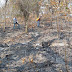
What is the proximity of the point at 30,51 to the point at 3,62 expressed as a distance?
166cm

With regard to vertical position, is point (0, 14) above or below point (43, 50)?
above

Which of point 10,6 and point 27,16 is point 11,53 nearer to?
point 27,16

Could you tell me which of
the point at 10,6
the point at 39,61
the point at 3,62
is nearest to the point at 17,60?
the point at 3,62

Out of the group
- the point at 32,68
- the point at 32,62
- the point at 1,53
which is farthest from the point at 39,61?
the point at 1,53

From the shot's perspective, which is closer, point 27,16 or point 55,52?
point 55,52

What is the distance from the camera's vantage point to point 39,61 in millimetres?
5340

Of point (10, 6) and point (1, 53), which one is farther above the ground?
point (10, 6)

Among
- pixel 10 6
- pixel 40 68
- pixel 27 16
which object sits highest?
pixel 10 6

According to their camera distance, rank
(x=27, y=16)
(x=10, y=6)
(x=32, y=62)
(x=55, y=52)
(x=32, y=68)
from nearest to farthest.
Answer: (x=32, y=68) → (x=32, y=62) → (x=55, y=52) → (x=27, y=16) → (x=10, y=6)

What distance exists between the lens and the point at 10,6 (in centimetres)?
1430

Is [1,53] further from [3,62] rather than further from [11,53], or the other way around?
[3,62]

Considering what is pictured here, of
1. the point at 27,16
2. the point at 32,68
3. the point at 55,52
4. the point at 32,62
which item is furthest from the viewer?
the point at 27,16

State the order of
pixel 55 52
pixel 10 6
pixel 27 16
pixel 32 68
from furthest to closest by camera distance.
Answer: pixel 10 6
pixel 27 16
pixel 55 52
pixel 32 68

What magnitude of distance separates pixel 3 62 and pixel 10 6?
10099mm
